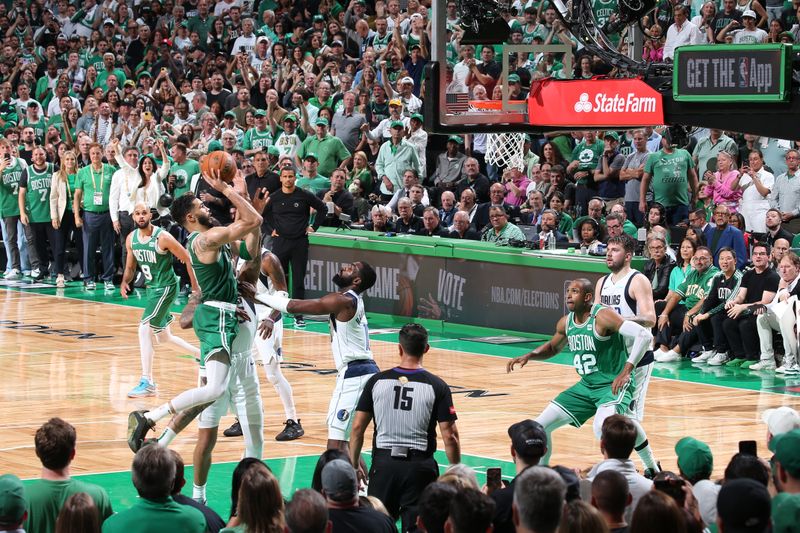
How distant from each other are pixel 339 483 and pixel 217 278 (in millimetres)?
4533

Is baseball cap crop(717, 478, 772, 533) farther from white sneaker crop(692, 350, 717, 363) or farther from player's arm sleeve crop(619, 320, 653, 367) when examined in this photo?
white sneaker crop(692, 350, 717, 363)

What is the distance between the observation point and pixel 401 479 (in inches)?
348

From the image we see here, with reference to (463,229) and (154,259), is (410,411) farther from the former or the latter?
(463,229)

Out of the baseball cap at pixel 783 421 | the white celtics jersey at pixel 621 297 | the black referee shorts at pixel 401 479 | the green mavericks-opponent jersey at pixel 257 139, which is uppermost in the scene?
the green mavericks-opponent jersey at pixel 257 139

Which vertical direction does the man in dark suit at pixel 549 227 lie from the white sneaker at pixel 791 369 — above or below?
above

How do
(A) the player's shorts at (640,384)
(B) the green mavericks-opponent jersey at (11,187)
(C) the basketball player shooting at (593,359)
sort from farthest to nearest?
(B) the green mavericks-opponent jersey at (11,187)
(A) the player's shorts at (640,384)
(C) the basketball player shooting at (593,359)

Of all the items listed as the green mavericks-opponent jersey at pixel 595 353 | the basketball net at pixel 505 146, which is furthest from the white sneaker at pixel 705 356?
the green mavericks-opponent jersey at pixel 595 353

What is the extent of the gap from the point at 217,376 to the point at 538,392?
→ 565 centimetres

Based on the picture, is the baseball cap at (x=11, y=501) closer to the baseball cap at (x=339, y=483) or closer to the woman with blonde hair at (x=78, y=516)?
the woman with blonde hair at (x=78, y=516)

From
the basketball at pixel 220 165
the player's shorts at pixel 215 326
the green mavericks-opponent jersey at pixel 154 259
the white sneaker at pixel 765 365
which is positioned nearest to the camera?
the basketball at pixel 220 165

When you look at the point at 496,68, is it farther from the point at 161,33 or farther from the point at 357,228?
the point at 161,33

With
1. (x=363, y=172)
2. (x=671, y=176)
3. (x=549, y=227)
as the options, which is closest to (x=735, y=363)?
(x=671, y=176)

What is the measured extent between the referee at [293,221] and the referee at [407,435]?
12.0m

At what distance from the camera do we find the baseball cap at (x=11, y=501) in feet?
20.6
